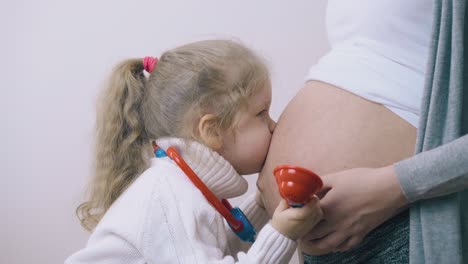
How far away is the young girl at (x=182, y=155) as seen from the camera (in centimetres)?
98

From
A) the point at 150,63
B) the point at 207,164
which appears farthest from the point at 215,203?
the point at 150,63

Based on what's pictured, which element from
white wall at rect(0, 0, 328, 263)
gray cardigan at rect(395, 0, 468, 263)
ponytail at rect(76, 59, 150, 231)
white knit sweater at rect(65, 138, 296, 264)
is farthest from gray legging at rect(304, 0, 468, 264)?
white wall at rect(0, 0, 328, 263)

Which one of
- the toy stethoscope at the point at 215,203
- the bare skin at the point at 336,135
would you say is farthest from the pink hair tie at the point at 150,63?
the bare skin at the point at 336,135

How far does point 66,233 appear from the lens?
5.58 ft

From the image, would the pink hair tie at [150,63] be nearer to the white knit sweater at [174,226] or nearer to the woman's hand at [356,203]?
the white knit sweater at [174,226]

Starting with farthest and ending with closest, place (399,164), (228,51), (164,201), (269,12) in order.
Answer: (269,12) < (228,51) < (164,201) < (399,164)

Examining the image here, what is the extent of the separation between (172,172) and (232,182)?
13 cm

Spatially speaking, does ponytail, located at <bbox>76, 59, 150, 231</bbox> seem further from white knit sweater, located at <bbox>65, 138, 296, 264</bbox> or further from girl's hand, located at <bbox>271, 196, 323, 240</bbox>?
girl's hand, located at <bbox>271, 196, 323, 240</bbox>

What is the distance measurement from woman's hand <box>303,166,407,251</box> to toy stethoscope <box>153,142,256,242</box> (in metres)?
0.24

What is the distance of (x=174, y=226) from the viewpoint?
0.99 metres

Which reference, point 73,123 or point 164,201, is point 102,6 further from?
point 164,201

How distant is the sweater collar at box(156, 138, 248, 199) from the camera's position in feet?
3.50

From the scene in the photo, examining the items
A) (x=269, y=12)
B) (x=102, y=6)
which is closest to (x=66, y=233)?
(x=102, y=6)

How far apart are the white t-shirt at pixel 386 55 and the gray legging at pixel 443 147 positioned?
9 cm
